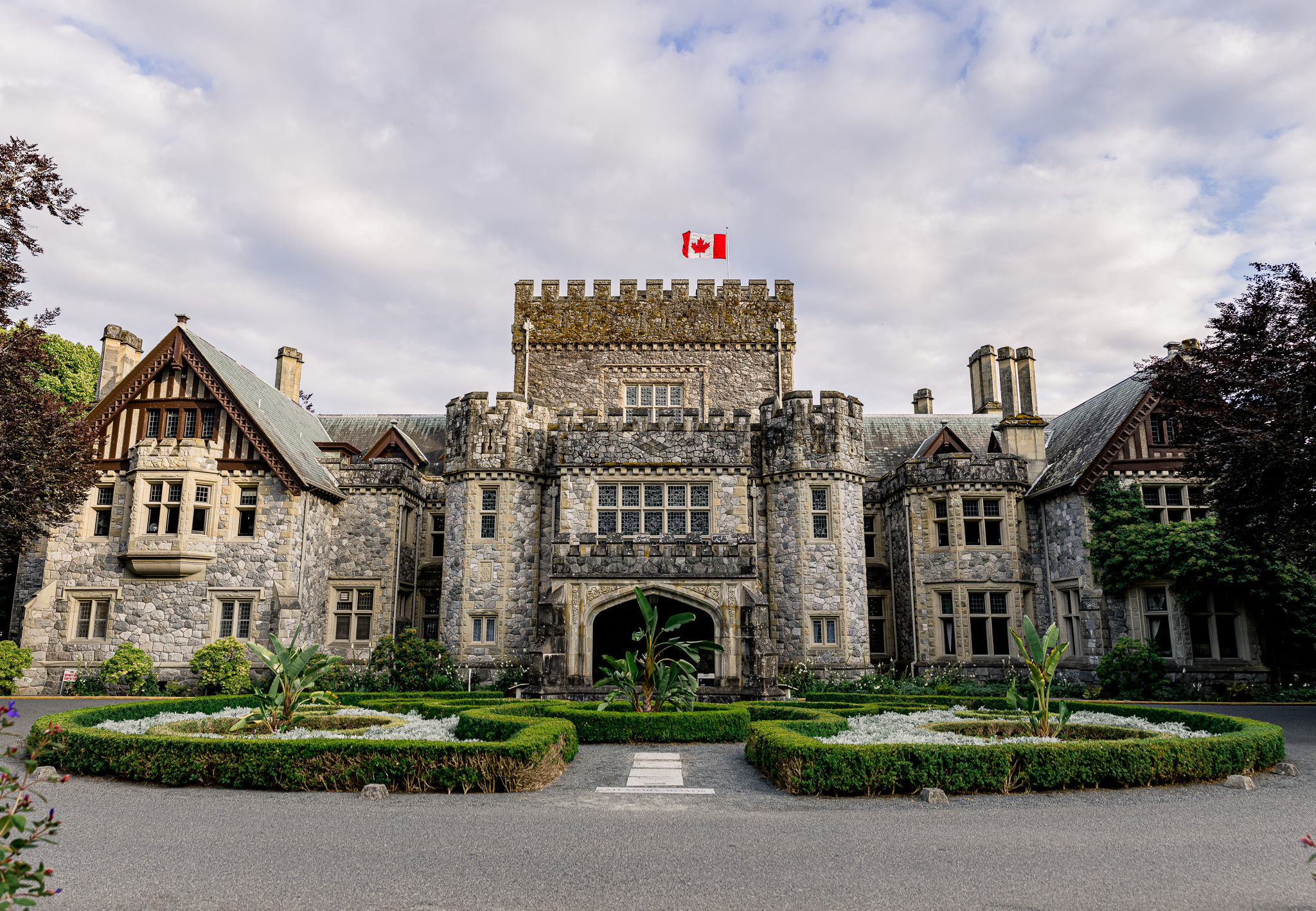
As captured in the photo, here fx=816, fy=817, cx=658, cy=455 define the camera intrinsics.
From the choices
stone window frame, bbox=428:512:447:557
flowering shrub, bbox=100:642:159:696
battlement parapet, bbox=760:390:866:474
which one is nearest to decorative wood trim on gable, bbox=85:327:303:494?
stone window frame, bbox=428:512:447:557

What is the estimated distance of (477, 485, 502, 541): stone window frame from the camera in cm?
2506

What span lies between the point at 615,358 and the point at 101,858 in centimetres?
2387

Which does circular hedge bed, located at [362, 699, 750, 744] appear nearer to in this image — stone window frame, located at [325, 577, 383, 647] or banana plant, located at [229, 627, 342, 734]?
banana plant, located at [229, 627, 342, 734]

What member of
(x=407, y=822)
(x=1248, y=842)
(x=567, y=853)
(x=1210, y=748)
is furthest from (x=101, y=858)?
(x=1210, y=748)

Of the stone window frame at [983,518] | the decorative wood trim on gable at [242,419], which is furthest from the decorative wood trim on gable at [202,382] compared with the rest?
the stone window frame at [983,518]

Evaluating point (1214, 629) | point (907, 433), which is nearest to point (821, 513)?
point (907, 433)

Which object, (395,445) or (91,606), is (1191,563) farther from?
(91,606)

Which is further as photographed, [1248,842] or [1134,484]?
[1134,484]

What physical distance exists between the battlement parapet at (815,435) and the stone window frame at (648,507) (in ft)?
8.77

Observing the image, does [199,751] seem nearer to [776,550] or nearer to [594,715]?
[594,715]

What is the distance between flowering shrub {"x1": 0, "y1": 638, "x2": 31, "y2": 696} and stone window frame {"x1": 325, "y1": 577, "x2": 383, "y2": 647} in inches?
316

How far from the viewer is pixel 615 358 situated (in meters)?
30.2

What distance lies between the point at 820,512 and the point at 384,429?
18247 millimetres

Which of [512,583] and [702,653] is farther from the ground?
[512,583]
